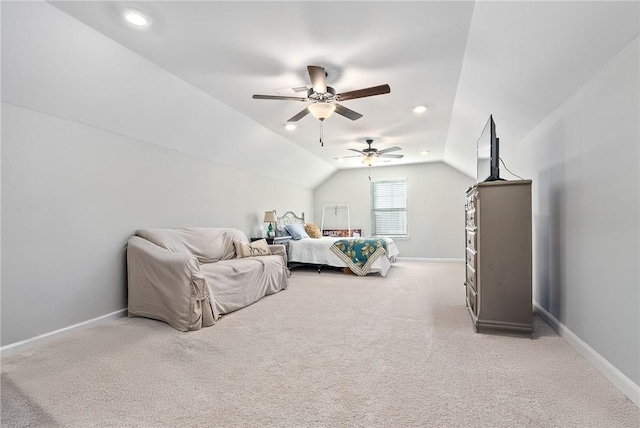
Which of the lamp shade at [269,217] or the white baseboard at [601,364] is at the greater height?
the lamp shade at [269,217]

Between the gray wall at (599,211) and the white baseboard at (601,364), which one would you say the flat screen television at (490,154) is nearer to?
the gray wall at (599,211)

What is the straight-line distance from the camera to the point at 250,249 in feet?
15.6

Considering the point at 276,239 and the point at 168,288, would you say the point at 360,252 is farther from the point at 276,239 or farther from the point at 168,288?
the point at 168,288

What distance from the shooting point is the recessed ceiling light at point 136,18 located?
7.23 feet

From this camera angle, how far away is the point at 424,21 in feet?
7.72

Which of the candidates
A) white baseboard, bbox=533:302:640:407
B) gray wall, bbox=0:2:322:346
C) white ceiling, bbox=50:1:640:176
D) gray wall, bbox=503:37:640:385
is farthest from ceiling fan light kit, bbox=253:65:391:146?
white baseboard, bbox=533:302:640:407

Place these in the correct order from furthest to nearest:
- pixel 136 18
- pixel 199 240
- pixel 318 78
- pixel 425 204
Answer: pixel 425 204 → pixel 199 240 → pixel 318 78 → pixel 136 18

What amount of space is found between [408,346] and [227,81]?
125 inches

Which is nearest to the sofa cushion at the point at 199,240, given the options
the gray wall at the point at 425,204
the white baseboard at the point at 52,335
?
the white baseboard at the point at 52,335

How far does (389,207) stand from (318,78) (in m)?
6.01

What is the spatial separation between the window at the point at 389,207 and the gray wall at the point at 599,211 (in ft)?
16.9

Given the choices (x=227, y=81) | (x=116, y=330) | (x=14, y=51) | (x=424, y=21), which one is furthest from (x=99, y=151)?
(x=424, y=21)

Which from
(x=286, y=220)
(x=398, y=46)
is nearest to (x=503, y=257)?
(x=398, y=46)

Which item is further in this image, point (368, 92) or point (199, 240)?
point (199, 240)
